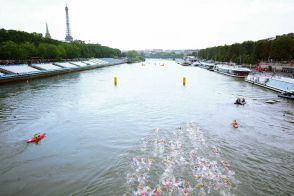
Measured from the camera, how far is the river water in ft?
53.3

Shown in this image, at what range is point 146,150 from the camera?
21.6m

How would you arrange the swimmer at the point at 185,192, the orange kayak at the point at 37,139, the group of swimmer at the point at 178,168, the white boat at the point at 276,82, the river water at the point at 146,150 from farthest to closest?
the white boat at the point at 276,82 < the orange kayak at the point at 37,139 < the river water at the point at 146,150 < the group of swimmer at the point at 178,168 < the swimmer at the point at 185,192

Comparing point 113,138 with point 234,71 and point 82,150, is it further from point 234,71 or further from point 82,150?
point 234,71

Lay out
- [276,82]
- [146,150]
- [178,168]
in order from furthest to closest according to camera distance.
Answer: [276,82], [146,150], [178,168]

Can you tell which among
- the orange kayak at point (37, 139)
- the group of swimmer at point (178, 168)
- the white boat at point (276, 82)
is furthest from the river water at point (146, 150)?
the white boat at point (276, 82)

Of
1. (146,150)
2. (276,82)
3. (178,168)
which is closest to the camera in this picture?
(178,168)

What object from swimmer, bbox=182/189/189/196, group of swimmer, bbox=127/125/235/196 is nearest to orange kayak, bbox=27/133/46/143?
group of swimmer, bbox=127/125/235/196

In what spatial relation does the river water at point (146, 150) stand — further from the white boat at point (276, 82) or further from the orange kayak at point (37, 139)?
the white boat at point (276, 82)

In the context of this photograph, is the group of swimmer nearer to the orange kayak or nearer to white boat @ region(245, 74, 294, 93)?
the orange kayak

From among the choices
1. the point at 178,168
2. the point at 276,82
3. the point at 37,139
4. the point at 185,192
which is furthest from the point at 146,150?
the point at 276,82

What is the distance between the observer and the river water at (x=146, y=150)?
639 inches

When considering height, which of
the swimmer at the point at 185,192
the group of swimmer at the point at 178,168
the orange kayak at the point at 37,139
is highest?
the orange kayak at the point at 37,139

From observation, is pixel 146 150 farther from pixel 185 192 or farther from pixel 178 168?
pixel 185 192

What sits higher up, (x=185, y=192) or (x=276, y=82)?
(x=276, y=82)
